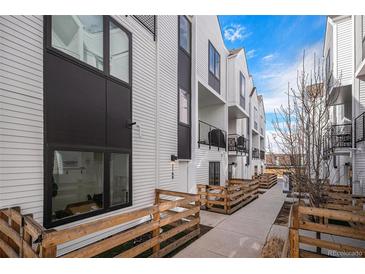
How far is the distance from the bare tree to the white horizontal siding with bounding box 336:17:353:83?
180 inches

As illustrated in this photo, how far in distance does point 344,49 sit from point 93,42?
10.9m

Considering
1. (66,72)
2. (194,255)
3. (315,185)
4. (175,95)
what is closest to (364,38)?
(315,185)

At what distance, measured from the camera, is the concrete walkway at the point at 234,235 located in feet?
13.9

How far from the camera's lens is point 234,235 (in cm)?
516

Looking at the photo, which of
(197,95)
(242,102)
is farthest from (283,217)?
(242,102)

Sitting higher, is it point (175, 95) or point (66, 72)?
point (175, 95)

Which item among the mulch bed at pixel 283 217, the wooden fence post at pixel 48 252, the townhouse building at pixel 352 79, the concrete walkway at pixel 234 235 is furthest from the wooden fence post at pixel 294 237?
the townhouse building at pixel 352 79

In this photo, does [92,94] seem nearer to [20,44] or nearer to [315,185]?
[20,44]

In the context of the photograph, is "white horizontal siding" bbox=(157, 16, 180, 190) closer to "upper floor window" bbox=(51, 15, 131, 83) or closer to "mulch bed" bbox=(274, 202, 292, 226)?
"upper floor window" bbox=(51, 15, 131, 83)

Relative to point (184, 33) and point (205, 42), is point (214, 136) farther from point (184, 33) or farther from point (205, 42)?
point (184, 33)

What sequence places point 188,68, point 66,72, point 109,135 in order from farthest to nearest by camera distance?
point 188,68, point 109,135, point 66,72

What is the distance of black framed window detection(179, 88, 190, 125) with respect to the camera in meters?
7.64
